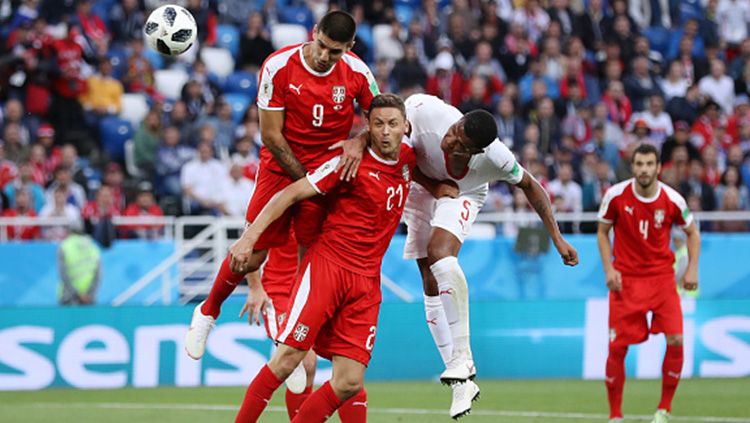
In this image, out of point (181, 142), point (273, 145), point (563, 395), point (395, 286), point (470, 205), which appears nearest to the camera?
point (273, 145)

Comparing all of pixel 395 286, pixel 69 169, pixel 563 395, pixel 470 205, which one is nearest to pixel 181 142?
pixel 69 169

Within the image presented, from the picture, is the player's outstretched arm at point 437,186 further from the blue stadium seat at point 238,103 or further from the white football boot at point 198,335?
the blue stadium seat at point 238,103

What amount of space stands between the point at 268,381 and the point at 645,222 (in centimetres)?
489

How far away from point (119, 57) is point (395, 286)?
595 centimetres

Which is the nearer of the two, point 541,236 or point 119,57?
point 541,236

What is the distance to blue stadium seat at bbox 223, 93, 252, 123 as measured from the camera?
20047mm

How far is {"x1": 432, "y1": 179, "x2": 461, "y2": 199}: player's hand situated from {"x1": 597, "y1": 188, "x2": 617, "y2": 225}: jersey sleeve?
289 centimetres

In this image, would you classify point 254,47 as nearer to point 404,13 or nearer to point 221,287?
point 404,13

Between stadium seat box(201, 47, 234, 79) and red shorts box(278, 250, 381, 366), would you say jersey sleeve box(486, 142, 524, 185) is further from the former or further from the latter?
stadium seat box(201, 47, 234, 79)

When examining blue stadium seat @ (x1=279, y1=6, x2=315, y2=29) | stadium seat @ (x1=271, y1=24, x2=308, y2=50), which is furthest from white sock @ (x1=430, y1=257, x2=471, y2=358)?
blue stadium seat @ (x1=279, y1=6, x2=315, y2=29)

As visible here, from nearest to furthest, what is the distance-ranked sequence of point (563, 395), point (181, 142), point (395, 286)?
point (563, 395)
point (395, 286)
point (181, 142)

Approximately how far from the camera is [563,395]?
14.1 metres

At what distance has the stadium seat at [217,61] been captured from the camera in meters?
21.1

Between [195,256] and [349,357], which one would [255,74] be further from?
[349,357]
